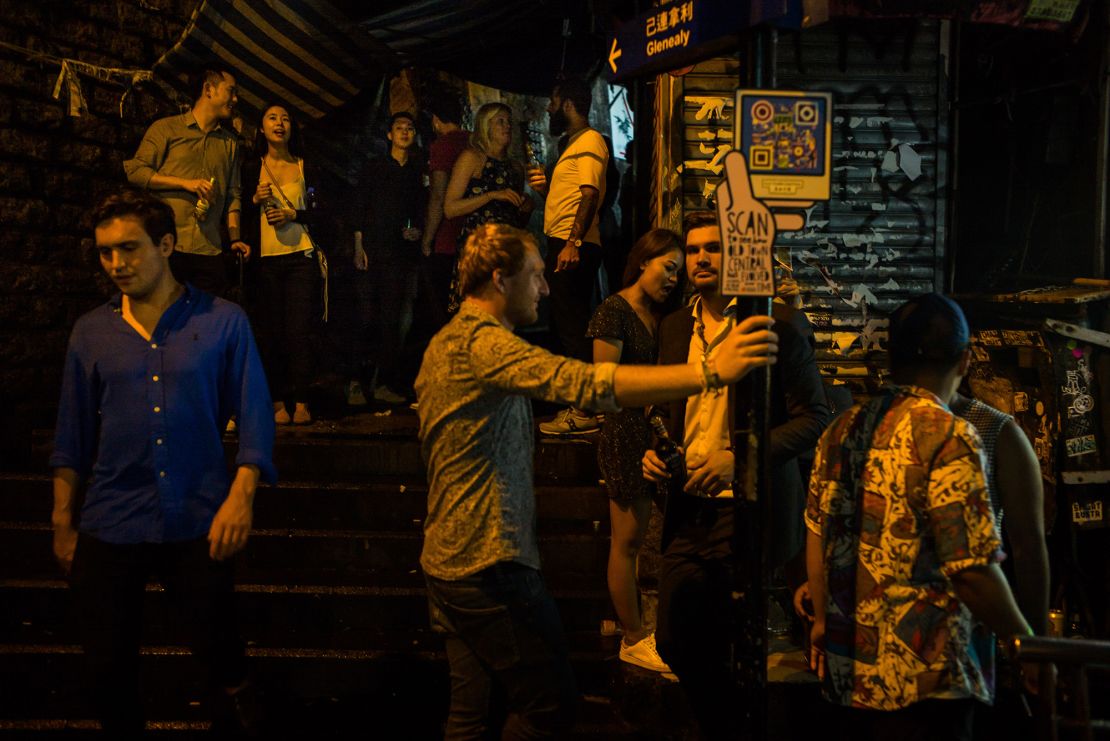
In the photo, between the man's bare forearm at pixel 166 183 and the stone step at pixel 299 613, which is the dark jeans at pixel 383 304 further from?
the stone step at pixel 299 613

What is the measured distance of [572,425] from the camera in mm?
7582

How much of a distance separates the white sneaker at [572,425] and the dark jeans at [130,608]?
3561 mm

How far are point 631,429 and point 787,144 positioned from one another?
7.78 ft

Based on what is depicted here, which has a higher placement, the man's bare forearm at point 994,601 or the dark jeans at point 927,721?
the man's bare forearm at point 994,601

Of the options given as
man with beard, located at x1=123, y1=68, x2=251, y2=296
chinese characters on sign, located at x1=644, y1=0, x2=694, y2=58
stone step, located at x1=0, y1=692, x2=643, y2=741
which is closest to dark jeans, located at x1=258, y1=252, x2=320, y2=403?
man with beard, located at x1=123, y1=68, x2=251, y2=296

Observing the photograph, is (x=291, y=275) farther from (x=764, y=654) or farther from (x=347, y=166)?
(x=764, y=654)

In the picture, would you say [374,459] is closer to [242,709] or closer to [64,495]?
[242,709]

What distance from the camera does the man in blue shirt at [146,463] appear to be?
4113mm

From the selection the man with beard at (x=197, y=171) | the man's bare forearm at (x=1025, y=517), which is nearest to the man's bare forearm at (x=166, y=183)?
the man with beard at (x=197, y=171)

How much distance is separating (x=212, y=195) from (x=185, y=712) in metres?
3.98

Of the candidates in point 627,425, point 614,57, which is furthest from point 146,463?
point 614,57

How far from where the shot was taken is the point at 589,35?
8.96 metres

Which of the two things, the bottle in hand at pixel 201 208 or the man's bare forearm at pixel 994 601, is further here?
the bottle in hand at pixel 201 208

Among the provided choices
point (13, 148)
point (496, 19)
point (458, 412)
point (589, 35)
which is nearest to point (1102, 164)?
point (589, 35)
